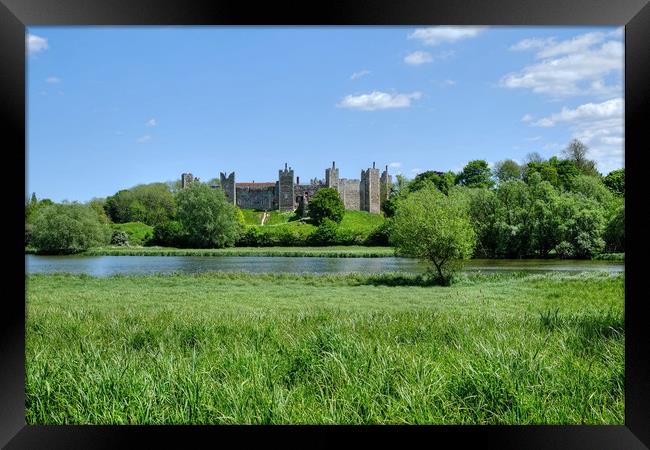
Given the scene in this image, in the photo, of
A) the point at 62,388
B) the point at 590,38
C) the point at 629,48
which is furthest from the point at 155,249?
the point at 590,38

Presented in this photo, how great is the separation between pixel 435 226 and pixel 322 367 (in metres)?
4.18

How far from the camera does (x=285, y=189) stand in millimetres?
6250

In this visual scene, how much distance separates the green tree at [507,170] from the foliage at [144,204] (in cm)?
426

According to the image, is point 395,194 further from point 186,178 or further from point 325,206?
point 186,178

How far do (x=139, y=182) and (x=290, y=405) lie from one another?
4309mm

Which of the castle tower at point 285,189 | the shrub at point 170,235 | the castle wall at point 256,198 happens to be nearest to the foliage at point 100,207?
the shrub at point 170,235

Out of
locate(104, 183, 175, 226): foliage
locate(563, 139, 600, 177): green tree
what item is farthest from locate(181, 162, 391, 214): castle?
locate(563, 139, 600, 177): green tree

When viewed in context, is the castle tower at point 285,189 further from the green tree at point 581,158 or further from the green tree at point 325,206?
the green tree at point 581,158

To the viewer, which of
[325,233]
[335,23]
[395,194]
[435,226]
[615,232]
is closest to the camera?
[335,23]

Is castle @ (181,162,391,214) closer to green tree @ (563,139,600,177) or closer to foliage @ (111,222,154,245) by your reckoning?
foliage @ (111,222,154,245)

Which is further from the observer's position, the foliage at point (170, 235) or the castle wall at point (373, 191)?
the castle wall at point (373, 191)

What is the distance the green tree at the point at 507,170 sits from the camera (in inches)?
255

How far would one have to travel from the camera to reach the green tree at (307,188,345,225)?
6.34m

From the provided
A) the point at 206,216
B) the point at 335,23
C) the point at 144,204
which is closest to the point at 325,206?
the point at 206,216
